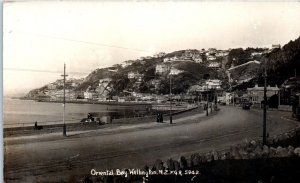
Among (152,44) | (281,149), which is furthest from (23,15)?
(281,149)

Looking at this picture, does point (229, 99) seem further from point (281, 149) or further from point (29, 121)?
point (29, 121)

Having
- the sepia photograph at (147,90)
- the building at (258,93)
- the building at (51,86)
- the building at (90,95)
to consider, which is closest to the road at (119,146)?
the sepia photograph at (147,90)

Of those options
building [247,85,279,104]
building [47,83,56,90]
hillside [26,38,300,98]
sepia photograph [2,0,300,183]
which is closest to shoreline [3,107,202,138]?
sepia photograph [2,0,300,183]

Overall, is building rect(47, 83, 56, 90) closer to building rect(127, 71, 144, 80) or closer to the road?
the road

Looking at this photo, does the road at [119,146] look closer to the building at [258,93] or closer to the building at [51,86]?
the building at [258,93]

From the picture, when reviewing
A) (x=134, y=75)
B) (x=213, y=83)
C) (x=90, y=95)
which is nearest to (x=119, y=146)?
(x=90, y=95)
